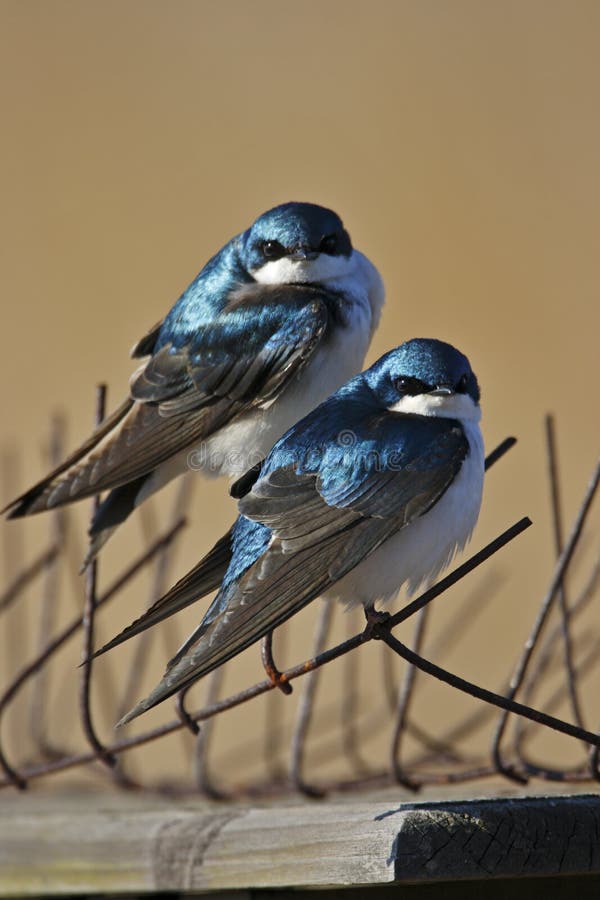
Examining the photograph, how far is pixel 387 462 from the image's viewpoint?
157 centimetres

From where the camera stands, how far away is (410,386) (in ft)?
5.38

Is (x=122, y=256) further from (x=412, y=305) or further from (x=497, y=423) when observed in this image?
(x=497, y=423)

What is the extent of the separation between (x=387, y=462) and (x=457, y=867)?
1.34ft

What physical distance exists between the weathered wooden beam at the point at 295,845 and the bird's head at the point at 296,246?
675 millimetres

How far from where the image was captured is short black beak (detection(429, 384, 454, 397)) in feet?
5.32

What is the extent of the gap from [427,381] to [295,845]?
0.49 metres

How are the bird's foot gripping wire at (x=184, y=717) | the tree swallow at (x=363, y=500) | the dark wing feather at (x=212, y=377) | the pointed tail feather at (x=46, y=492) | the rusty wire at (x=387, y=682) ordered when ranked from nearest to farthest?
1. the rusty wire at (x=387, y=682)
2. the tree swallow at (x=363, y=500)
3. the bird's foot gripping wire at (x=184, y=717)
4. the pointed tail feather at (x=46, y=492)
5. the dark wing feather at (x=212, y=377)

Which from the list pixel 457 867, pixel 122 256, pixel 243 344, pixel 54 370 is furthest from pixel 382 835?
pixel 122 256

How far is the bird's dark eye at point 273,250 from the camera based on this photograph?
196 centimetres

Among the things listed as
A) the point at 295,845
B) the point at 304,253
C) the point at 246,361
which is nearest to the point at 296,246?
the point at 304,253

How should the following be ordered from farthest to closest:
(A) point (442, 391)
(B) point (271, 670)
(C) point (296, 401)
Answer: (C) point (296, 401) → (A) point (442, 391) → (B) point (271, 670)

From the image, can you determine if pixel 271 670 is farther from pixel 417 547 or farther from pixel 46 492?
pixel 46 492

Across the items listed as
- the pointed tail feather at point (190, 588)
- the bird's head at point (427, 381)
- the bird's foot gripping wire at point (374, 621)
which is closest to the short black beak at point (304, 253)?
the bird's head at point (427, 381)

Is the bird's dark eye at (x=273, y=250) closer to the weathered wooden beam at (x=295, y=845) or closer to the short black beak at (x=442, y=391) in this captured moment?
the short black beak at (x=442, y=391)
